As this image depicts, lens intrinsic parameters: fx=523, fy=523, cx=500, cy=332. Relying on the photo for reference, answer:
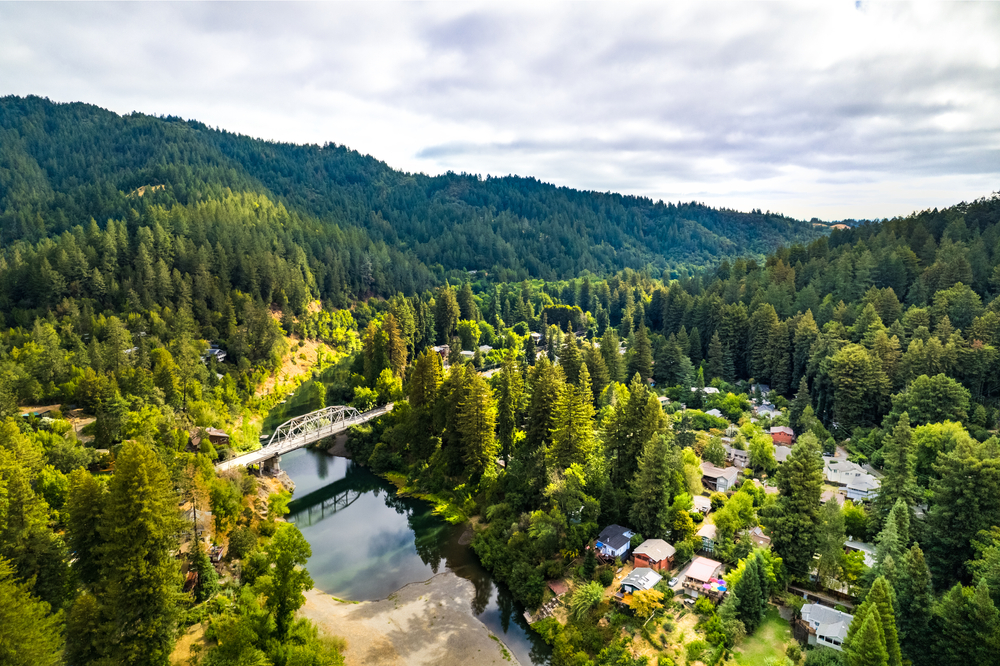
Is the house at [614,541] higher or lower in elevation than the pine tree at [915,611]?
lower

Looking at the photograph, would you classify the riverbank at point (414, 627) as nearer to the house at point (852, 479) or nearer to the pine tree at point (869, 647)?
the pine tree at point (869, 647)

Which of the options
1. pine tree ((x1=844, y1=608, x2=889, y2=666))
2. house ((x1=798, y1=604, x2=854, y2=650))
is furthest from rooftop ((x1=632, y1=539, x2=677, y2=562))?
pine tree ((x1=844, y1=608, x2=889, y2=666))

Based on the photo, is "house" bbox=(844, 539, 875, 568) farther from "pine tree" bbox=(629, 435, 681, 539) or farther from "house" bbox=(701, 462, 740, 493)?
"pine tree" bbox=(629, 435, 681, 539)

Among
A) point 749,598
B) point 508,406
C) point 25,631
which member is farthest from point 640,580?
point 25,631

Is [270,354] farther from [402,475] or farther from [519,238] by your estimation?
[519,238]

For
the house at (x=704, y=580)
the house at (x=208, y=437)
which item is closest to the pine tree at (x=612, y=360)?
the house at (x=704, y=580)

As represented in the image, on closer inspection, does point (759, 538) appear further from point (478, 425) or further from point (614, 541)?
point (478, 425)
